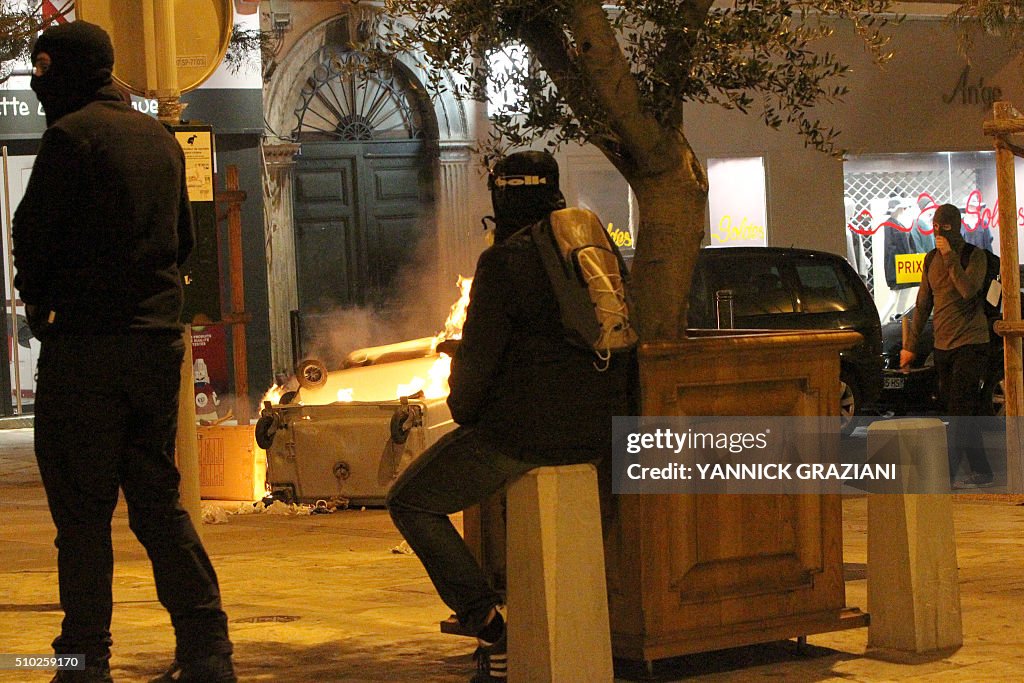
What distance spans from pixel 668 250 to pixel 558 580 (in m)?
1.69

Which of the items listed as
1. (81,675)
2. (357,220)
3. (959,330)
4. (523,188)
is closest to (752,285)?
(959,330)

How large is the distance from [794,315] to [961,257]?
2735 mm

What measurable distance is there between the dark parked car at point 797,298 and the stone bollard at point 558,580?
27.4 ft

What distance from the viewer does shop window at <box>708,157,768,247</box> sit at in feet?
66.2

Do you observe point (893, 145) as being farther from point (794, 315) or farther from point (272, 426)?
point (272, 426)

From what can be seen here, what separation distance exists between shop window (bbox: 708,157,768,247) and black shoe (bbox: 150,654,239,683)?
624 inches

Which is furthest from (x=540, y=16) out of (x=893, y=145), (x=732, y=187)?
(x=893, y=145)

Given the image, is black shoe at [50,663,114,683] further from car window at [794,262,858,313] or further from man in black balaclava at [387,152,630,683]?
car window at [794,262,858,313]

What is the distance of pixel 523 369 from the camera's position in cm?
505

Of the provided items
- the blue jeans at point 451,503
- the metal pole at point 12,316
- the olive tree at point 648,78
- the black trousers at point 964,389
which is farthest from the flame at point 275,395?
the metal pole at point 12,316

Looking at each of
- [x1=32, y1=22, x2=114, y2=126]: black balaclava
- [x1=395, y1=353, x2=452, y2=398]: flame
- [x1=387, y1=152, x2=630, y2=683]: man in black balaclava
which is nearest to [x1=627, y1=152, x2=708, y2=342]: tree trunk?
[x1=387, y1=152, x2=630, y2=683]: man in black balaclava

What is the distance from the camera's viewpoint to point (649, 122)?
591cm

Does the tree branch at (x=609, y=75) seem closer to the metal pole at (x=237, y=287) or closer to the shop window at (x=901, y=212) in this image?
the metal pole at (x=237, y=287)

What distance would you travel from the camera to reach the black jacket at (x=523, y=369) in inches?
198
